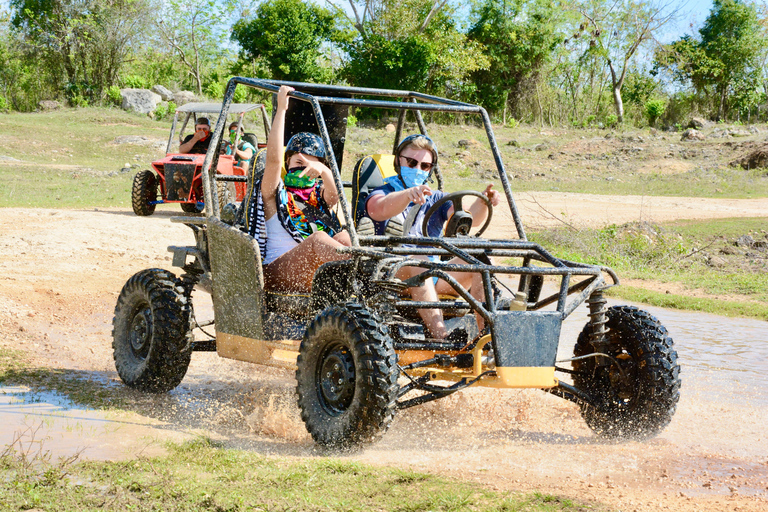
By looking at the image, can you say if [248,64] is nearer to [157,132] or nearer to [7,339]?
[157,132]

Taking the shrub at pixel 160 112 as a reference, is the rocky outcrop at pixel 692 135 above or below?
below

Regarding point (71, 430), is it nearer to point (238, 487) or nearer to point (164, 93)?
point (238, 487)

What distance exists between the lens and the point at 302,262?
500 centimetres

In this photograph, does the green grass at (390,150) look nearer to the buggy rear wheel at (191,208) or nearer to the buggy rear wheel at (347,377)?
the buggy rear wheel at (191,208)

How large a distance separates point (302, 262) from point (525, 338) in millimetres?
1422

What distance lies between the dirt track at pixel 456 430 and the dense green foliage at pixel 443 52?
24.8m

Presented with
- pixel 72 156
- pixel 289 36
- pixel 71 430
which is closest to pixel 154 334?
pixel 71 430

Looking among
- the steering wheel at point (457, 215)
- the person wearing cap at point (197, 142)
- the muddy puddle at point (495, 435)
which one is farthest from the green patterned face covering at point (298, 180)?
the person wearing cap at point (197, 142)

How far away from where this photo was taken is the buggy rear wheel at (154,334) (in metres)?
5.54

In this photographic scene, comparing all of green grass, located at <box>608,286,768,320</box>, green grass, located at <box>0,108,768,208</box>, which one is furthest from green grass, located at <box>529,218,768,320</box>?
green grass, located at <box>0,108,768,208</box>

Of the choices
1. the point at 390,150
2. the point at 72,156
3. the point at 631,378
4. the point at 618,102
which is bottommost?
the point at 631,378

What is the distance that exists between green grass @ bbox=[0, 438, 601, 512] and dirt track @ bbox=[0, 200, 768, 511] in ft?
0.97

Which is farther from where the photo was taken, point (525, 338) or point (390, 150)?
point (390, 150)

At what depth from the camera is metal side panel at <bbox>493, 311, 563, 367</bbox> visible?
4164 millimetres
